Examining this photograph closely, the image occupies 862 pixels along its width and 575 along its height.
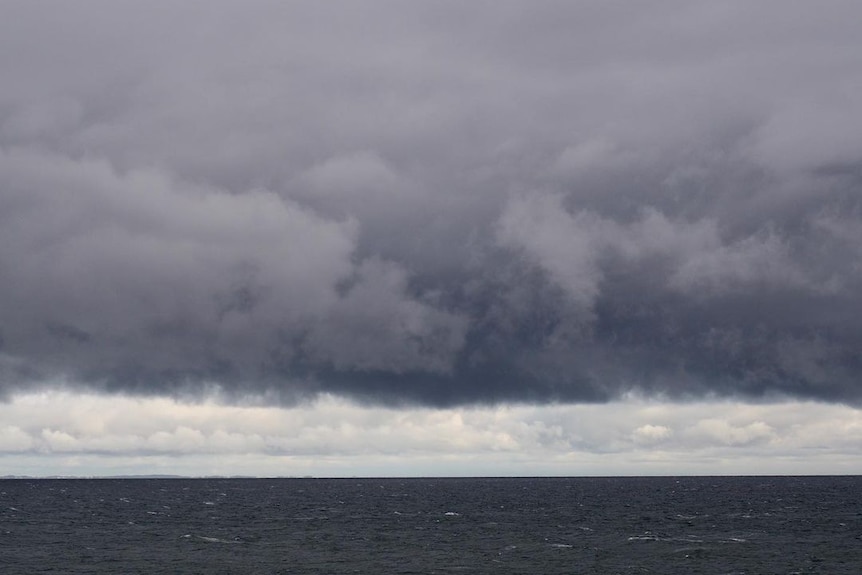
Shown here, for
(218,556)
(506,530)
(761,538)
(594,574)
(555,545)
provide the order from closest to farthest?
(594,574), (218,556), (555,545), (761,538), (506,530)

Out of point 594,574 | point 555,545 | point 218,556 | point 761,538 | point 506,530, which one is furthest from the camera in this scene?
point 506,530

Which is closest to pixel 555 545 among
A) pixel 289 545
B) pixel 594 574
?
pixel 594 574

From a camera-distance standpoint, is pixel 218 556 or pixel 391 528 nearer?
pixel 218 556

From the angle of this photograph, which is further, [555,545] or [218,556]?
[555,545]

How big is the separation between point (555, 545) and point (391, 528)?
156 ft

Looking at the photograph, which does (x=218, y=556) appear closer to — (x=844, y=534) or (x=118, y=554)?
(x=118, y=554)

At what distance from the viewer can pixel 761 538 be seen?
6629 inches

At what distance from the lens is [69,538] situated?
567ft

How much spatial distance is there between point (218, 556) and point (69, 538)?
4715cm

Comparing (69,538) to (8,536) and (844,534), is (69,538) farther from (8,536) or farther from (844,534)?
(844,534)

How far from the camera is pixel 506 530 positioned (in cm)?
18938

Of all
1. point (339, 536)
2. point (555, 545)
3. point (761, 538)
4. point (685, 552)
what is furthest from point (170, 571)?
point (761, 538)

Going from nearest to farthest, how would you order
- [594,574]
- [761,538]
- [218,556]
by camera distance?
1. [594,574]
2. [218,556]
3. [761,538]

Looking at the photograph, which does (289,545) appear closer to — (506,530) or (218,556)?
(218,556)
